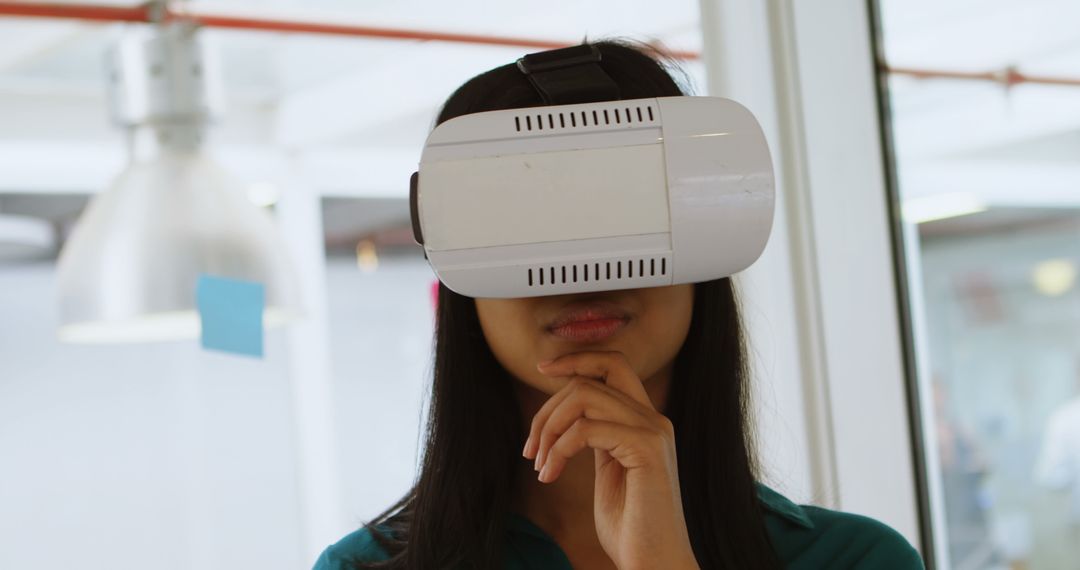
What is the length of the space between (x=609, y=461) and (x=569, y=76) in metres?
0.29

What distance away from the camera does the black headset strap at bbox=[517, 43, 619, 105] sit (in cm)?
84

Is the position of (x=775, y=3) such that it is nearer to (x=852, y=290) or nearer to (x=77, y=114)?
(x=852, y=290)

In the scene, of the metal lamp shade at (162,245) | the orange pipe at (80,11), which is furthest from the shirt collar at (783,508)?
the orange pipe at (80,11)

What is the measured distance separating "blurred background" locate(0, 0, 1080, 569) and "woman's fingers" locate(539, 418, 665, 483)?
236 mm

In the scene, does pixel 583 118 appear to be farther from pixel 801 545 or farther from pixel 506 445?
pixel 801 545

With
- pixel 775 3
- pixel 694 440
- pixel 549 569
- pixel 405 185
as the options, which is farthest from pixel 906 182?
pixel 405 185

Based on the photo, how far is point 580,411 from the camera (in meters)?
0.84

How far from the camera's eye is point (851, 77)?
1.50 meters

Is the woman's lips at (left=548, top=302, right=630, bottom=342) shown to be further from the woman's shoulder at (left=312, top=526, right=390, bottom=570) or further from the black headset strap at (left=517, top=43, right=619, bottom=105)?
the woman's shoulder at (left=312, top=526, right=390, bottom=570)

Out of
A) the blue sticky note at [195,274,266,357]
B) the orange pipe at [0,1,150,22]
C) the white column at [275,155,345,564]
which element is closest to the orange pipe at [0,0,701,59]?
the orange pipe at [0,1,150,22]

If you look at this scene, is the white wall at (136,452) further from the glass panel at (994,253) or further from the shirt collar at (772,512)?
the shirt collar at (772,512)

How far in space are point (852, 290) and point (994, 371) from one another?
0.33 m

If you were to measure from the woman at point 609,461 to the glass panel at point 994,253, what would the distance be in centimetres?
62

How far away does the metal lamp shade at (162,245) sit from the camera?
4.96ft
